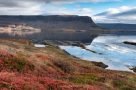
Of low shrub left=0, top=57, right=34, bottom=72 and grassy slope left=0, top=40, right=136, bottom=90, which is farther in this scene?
low shrub left=0, top=57, right=34, bottom=72

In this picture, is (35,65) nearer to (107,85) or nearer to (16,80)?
(107,85)

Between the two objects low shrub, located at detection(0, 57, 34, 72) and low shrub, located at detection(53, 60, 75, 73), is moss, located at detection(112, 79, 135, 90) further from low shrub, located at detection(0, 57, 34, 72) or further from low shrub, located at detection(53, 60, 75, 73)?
low shrub, located at detection(53, 60, 75, 73)

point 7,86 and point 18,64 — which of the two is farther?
point 18,64

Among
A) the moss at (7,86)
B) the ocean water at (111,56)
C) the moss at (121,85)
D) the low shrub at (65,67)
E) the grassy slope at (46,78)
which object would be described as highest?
the moss at (7,86)

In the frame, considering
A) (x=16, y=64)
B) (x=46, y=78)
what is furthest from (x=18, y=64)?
(x=46, y=78)

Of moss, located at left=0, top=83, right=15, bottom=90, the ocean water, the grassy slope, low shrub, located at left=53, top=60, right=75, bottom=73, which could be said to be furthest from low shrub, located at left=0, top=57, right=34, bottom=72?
the ocean water

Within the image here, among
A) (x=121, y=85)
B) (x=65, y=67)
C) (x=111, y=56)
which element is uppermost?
(x=121, y=85)

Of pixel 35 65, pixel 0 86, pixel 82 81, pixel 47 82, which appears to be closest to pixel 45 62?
pixel 35 65

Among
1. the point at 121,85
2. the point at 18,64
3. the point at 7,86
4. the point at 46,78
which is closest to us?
the point at 7,86

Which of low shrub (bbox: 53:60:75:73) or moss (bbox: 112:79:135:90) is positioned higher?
moss (bbox: 112:79:135:90)

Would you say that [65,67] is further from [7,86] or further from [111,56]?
[111,56]

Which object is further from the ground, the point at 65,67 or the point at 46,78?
the point at 46,78

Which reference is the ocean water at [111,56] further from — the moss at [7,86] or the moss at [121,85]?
the moss at [7,86]

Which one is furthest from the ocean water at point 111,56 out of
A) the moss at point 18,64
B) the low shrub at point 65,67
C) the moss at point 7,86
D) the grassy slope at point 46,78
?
the moss at point 7,86
